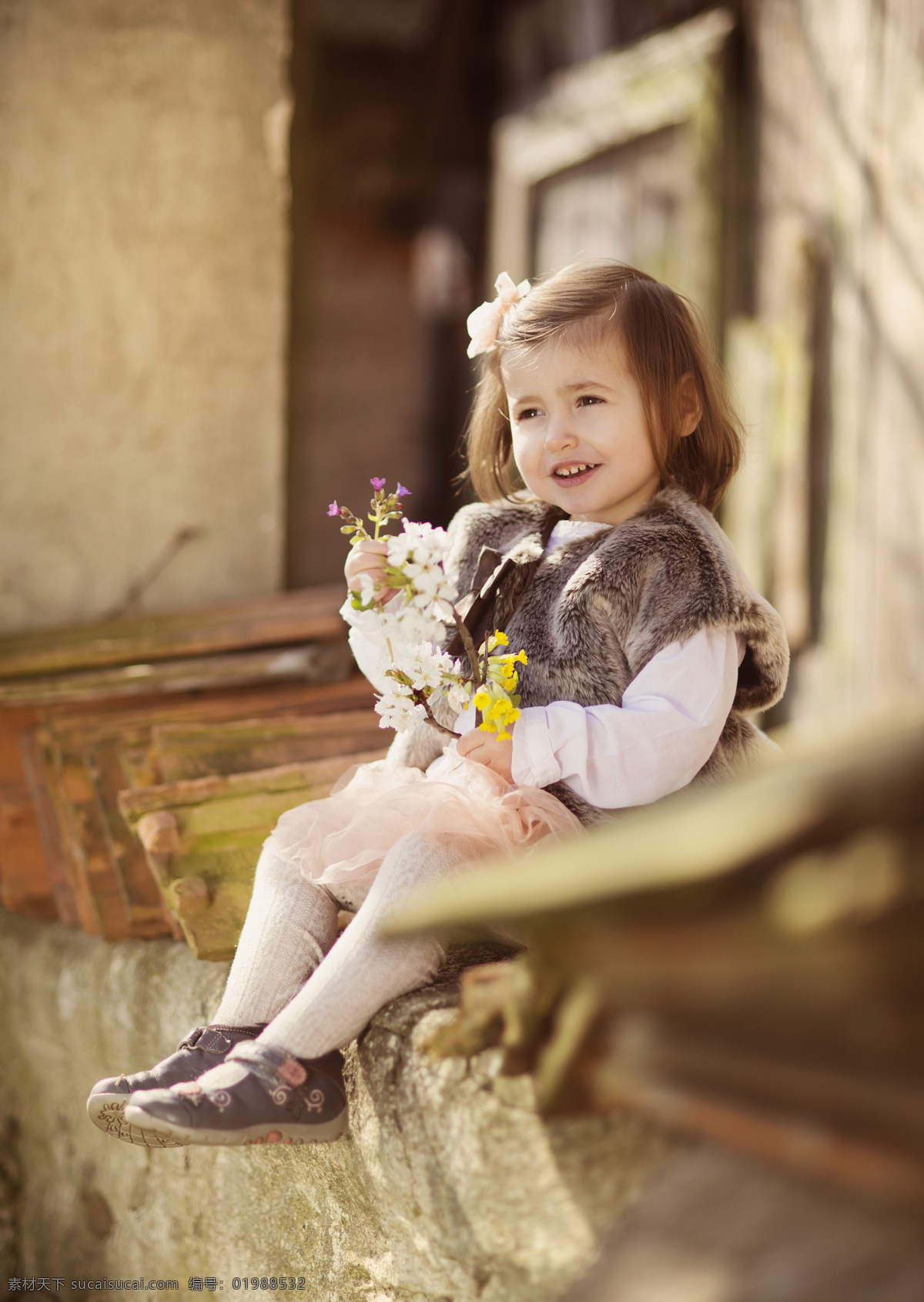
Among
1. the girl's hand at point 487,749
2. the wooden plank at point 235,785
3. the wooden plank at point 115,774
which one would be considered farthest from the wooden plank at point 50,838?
the girl's hand at point 487,749

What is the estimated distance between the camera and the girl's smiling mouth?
77.3 inches

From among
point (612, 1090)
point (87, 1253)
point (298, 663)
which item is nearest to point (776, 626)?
point (612, 1090)

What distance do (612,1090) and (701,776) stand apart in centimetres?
79

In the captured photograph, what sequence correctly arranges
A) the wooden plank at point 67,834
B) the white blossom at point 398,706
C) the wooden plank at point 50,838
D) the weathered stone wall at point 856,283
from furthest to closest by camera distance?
the weathered stone wall at point 856,283
the wooden plank at point 50,838
the wooden plank at point 67,834
the white blossom at point 398,706

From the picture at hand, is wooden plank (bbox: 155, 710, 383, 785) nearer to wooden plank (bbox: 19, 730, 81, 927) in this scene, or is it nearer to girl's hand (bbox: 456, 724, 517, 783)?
wooden plank (bbox: 19, 730, 81, 927)

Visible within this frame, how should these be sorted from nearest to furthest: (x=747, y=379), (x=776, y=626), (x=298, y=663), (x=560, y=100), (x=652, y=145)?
(x=776, y=626)
(x=298, y=663)
(x=747, y=379)
(x=652, y=145)
(x=560, y=100)

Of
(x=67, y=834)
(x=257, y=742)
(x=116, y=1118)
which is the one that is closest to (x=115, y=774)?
(x=67, y=834)

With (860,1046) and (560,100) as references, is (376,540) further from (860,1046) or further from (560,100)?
(560,100)

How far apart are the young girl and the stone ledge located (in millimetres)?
133

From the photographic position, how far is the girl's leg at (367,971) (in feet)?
5.18

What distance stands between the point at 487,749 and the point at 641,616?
337mm

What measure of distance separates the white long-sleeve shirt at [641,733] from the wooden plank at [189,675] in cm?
146

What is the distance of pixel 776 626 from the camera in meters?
1.84

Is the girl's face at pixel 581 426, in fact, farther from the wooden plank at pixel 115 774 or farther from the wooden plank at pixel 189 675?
the wooden plank at pixel 189 675
